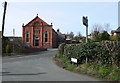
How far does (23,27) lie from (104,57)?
55.6 metres

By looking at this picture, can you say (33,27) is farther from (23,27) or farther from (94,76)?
(94,76)

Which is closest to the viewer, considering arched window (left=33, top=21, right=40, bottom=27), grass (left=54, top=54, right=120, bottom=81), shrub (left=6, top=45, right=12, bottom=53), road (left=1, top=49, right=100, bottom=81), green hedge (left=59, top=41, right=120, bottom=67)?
grass (left=54, top=54, right=120, bottom=81)

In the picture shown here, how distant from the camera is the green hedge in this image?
41.5 ft

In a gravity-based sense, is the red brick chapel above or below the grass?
above

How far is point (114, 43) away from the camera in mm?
12656

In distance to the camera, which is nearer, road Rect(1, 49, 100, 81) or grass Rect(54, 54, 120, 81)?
grass Rect(54, 54, 120, 81)

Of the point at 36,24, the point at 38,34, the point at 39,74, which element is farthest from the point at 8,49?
the point at 36,24

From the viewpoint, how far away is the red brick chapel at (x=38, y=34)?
66.2 m

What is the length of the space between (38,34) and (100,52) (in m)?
54.3

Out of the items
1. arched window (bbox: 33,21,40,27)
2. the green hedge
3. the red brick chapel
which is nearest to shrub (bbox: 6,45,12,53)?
the green hedge

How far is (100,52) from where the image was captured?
45.8 ft

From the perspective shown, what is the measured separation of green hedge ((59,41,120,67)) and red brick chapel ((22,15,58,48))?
4870 cm

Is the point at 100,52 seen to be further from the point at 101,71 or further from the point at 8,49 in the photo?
the point at 8,49

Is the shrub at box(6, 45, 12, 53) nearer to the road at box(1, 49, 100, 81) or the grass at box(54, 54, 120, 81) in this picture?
the road at box(1, 49, 100, 81)
